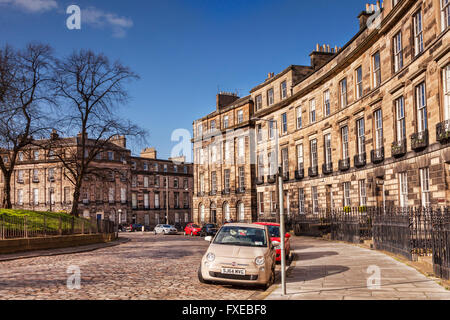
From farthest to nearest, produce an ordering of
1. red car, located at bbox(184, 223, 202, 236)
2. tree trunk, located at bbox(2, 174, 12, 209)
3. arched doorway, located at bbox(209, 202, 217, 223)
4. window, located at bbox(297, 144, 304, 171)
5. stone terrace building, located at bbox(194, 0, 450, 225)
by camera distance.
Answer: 1. arched doorway, located at bbox(209, 202, 217, 223)
2. red car, located at bbox(184, 223, 202, 236)
3. window, located at bbox(297, 144, 304, 171)
4. tree trunk, located at bbox(2, 174, 12, 209)
5. stone terrace building, located at bbox(194, 0, 450, 225)

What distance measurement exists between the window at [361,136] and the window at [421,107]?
7686mm

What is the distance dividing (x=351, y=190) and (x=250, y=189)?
898 inches

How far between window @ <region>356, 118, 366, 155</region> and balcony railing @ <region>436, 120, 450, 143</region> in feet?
33.8

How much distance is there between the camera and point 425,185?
2145 cm

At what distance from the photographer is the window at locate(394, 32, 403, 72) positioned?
2436 centimetres

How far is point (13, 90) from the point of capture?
23016mm

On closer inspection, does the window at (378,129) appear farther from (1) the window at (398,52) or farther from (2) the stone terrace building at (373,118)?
(1) the window at (398,52)

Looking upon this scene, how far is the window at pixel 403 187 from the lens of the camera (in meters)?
23.8

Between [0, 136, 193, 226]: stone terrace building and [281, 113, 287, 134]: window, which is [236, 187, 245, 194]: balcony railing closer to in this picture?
[281, 113, 287, 134]: window

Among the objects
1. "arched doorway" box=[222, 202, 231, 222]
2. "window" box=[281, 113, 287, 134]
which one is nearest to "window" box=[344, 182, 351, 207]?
"window" box=[281, 113, 287, 134]

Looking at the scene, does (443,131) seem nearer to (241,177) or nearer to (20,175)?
(241,177)

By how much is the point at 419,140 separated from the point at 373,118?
6.88 m

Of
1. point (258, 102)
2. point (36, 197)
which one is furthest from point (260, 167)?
point (36, 197)
